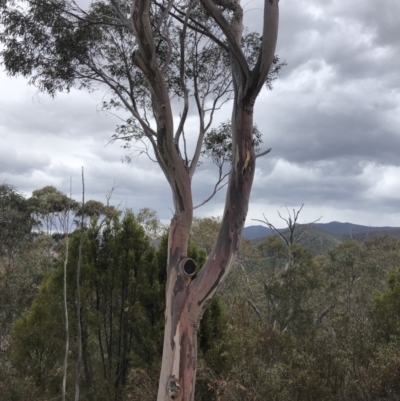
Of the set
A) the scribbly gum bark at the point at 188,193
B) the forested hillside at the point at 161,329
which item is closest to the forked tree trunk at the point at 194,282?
the scribbly gum bark at the point at 188,193

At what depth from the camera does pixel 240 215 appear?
5.48 metres

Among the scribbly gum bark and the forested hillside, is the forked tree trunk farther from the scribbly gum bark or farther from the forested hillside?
the forested hillside

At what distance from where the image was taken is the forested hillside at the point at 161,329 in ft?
20.4

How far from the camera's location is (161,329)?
28.1 ft

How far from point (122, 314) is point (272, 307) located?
24.3 ft

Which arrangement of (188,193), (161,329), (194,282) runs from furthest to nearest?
(161,329) → (188,193) → (194,282)

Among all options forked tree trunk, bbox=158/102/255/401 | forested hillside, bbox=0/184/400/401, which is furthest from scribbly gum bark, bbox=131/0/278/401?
forested hillside, bbox=0/184/400/401

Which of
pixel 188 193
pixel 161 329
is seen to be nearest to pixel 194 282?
pixel 188 193

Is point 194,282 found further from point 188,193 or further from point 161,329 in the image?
point 161,329

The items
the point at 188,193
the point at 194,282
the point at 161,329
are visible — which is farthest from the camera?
the point at 161,329

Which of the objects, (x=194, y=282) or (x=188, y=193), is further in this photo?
(x=188, y=193)

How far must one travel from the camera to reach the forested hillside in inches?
245

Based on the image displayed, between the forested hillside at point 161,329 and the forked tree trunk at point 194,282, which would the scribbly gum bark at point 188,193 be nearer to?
the forked tree trunk at point 194,282

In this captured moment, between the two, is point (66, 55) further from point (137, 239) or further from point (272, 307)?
point (272, 307)
